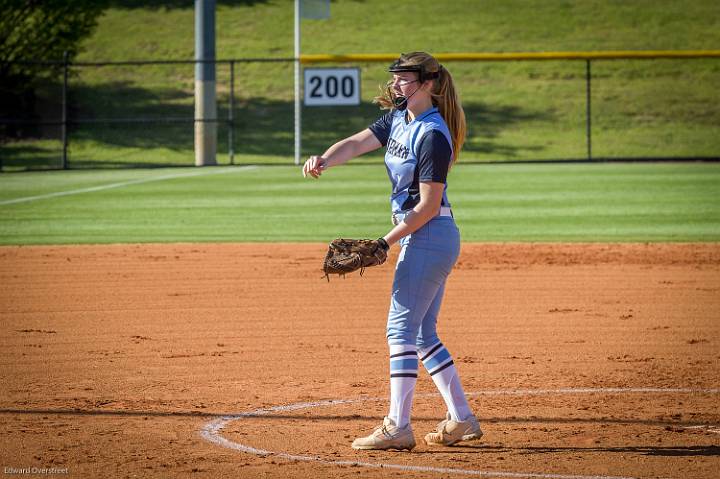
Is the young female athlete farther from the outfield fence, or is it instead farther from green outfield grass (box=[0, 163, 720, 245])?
the outfield fence

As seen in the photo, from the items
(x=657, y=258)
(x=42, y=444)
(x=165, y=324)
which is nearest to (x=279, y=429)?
(x=42, y=444)

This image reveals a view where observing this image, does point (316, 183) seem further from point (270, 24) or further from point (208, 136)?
point (270, 24)

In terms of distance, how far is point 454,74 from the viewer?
132 ft

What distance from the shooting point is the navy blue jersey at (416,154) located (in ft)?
17.4

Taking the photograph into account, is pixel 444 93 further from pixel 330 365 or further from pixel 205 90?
pixel 205 90

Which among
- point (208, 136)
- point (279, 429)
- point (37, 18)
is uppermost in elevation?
point (37, 18)

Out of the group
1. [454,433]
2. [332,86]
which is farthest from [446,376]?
[332,86]

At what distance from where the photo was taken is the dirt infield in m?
5.50

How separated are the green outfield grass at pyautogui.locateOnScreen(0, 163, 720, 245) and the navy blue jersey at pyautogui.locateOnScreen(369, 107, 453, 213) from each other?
30.0 ft

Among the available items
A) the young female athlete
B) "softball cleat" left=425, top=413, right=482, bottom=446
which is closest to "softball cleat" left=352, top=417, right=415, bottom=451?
the young female athlete

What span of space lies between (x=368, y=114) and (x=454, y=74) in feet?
18.8

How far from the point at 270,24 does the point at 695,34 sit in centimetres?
1725

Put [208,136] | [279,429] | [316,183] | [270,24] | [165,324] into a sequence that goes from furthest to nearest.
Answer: [270,24] → [208,136] → [316,183] → [165,324] → [279,429]

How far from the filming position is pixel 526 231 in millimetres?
15312
